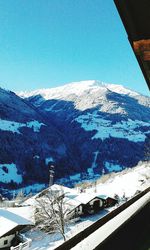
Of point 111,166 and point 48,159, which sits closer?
point 48,159

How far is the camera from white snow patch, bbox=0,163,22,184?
4397 inches

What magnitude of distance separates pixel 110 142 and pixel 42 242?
172783mm

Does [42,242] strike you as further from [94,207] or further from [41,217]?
[94,207]

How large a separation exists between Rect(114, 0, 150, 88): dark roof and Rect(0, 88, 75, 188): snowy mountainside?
352 ft

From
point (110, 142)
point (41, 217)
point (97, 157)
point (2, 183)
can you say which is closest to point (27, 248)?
point (41, 217)

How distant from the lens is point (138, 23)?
2650mm

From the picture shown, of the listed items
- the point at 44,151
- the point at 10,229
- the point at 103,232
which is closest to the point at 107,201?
the point at 10,229

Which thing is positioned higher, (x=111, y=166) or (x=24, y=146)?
(x=24, y=146)

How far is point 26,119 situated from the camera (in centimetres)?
17725

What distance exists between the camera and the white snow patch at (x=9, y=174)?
112 m

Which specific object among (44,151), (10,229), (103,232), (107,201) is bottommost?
(44,151)

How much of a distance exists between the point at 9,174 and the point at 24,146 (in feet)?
105

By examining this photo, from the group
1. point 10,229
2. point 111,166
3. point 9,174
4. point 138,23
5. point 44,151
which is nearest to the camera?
point 138,23

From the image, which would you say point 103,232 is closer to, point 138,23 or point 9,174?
point 138,23
